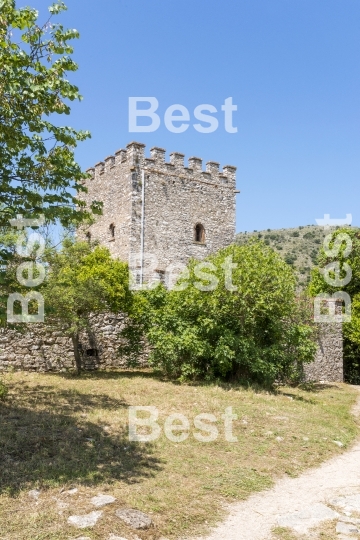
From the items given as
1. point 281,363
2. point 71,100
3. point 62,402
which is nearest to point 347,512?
point 62,402

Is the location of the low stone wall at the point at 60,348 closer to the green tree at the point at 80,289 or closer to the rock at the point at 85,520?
the green tree at the point at 80,289

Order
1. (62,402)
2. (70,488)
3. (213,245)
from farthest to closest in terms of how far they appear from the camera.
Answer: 1. (213,245)
2. (62,402)
3. (70,488)

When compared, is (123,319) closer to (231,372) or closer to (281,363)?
(231,372)

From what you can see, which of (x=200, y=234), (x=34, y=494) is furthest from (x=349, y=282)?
(x=34, y=494)

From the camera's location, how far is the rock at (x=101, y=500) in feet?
18.7

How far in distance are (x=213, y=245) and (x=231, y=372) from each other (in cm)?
982

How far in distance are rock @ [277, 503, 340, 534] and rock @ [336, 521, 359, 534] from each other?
0.24m

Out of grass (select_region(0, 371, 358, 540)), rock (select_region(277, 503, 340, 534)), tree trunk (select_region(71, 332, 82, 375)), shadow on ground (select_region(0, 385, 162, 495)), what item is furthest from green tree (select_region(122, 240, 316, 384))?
rock (select_region(277, 503, 340, 534))

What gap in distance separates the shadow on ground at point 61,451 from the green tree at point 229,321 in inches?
195

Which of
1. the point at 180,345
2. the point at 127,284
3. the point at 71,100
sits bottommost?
the point at 180,345

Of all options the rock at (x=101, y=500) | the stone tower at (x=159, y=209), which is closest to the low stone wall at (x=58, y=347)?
the stone tower at (x=159, y=209)

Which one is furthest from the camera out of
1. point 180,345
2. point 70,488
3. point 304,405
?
point 180,345

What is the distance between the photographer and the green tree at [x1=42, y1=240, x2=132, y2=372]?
13484 mm

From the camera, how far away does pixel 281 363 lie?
50.9 feet
